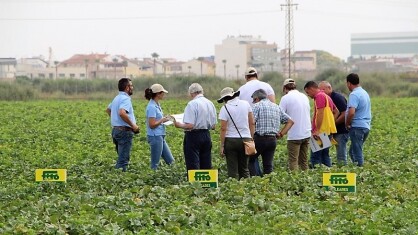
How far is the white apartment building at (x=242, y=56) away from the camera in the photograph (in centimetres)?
15662

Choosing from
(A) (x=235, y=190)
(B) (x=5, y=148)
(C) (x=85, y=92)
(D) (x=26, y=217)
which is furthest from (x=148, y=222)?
(C) (x=85, y=92)

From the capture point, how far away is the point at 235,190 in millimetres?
12508

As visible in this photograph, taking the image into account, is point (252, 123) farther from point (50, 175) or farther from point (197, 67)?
point (197, 67)

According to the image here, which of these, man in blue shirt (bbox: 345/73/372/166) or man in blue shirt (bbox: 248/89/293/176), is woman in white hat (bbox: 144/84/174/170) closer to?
man in blue shirt (bbox: 248/89/293/176)

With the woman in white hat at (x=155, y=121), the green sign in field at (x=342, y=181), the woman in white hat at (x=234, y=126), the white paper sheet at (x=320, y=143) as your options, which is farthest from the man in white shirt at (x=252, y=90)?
the green sign in field at (x=342, y=181)

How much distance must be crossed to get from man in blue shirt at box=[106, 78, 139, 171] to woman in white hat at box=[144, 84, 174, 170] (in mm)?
291

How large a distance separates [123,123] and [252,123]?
2.35 metres

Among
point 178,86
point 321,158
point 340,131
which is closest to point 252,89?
point 321,158

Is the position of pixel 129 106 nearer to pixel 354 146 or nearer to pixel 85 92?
pixel 354 146

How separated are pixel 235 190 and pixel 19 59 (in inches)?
6417

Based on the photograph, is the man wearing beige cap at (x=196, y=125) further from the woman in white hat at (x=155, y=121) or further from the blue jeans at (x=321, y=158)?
the blue jeans at (x=321, y=158)

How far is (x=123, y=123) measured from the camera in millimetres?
16312

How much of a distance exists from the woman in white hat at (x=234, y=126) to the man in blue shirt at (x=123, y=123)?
1.87 metres

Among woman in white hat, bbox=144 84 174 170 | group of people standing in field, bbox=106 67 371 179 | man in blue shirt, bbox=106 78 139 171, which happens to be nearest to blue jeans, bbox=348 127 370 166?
group of people standing in field, bbox=106 67 371 179
